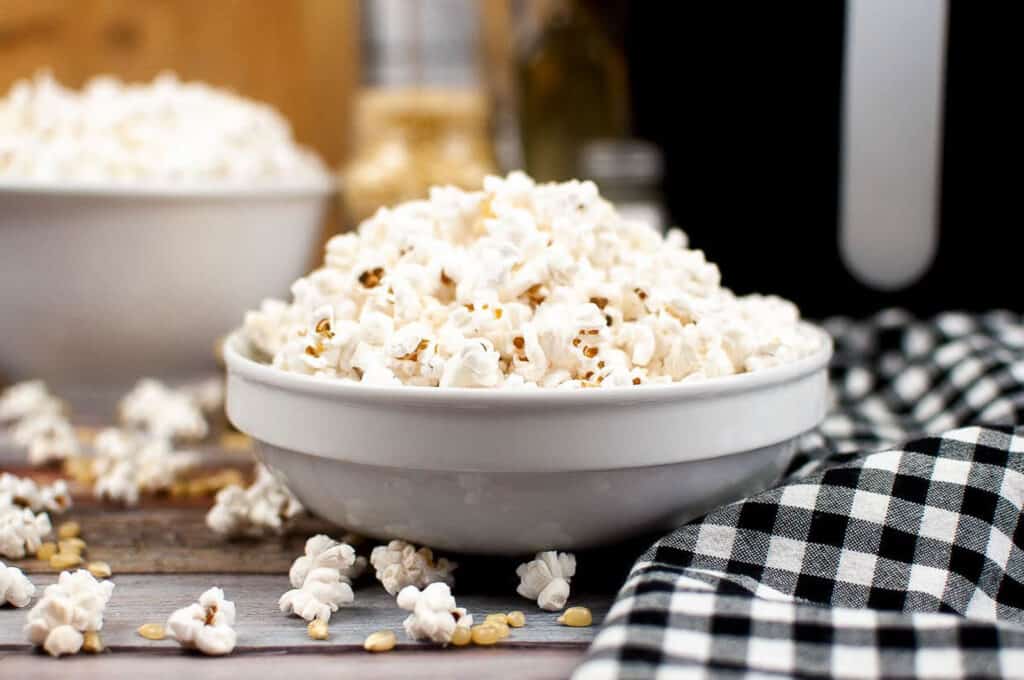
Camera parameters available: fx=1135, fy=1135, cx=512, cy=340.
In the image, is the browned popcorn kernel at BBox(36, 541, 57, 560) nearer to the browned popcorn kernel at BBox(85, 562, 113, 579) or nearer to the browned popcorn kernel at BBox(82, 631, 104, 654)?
the browned popcorn kernel at BBox(85, 562, 113, 579)

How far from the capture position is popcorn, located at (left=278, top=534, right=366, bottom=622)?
779 millimetres

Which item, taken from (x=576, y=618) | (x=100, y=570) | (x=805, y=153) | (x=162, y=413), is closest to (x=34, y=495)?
(x=100, y=570)

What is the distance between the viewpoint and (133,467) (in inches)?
43.5

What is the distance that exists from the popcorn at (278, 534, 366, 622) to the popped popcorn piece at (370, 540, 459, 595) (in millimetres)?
22

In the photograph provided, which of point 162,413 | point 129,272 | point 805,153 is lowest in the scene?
point 162,413

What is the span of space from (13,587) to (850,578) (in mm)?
586

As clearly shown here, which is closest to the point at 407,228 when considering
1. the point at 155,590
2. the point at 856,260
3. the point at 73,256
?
the point at 155,590

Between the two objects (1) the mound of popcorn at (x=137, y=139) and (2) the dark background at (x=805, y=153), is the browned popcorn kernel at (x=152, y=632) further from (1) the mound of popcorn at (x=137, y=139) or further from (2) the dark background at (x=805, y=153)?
(2) the dark background at (x=805, y=153)

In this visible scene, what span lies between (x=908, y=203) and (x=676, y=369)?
2.48 feet

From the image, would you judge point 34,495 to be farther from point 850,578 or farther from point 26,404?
point 850,578

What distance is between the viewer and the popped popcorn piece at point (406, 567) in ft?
2.68

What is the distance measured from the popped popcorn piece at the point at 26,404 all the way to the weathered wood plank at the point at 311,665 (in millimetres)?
648

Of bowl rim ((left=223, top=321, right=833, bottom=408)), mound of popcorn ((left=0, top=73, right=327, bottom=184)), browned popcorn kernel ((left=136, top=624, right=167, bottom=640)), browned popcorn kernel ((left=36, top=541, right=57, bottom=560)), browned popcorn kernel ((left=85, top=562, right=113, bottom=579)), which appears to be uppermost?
mound of popcorn ((left=0, top=73, right=327, bottom=184))

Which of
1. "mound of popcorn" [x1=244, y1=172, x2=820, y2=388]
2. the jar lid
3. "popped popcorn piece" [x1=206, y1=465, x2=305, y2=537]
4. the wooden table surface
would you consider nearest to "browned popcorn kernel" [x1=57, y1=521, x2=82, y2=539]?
the wooden table surface
